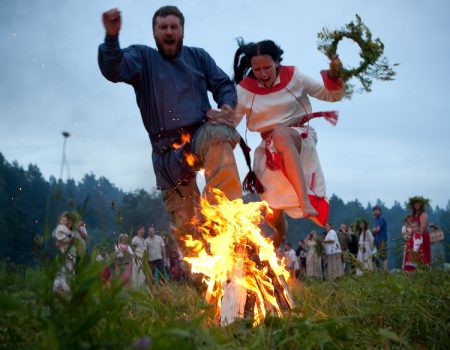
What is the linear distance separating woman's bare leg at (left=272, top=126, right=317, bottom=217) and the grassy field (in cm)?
106

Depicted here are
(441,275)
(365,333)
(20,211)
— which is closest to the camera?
(365,333)

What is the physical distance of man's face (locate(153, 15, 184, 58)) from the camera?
4.66 m

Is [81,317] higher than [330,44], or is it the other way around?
[330,44]

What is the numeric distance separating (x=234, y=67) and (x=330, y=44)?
110 centimetres

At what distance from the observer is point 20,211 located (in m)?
44.0

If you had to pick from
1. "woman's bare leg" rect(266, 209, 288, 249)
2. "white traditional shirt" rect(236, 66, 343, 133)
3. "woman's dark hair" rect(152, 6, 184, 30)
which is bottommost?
"woman's bare leg" rect(266, 209, 288, 249)

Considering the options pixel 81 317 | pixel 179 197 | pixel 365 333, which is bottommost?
pixel 365 333

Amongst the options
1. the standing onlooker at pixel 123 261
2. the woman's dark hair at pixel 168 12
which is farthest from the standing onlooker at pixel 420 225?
the standing onlooker at pixel 123 261

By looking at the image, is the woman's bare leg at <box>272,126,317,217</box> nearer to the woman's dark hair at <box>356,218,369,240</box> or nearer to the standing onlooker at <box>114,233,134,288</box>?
the standing onlooker at <box>114,233,134,288</box>

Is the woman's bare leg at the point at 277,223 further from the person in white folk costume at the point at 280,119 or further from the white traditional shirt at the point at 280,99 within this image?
the white traditional shirt at the point at 280,99

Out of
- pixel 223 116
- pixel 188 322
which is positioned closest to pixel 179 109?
pixel 223 116

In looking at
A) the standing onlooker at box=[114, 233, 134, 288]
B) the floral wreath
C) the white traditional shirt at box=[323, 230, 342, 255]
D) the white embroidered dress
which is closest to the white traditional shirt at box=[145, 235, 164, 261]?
the white traditional shirt at box=[323, 230, 342, 255]

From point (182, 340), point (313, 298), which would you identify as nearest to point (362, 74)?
point (313, 298)

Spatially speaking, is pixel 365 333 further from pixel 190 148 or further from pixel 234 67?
pixel 234 67
